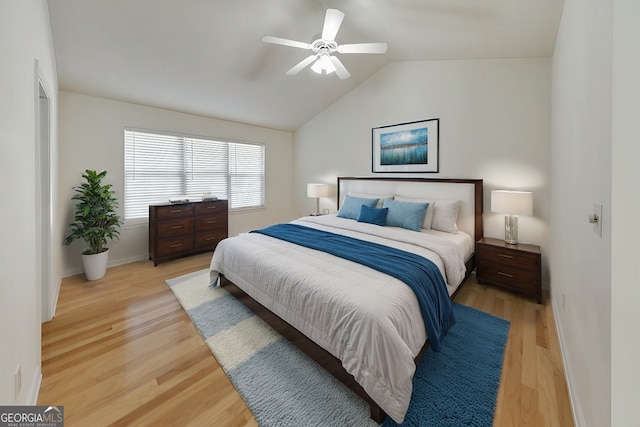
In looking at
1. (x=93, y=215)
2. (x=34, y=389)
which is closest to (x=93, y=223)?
(x=93, y=215)

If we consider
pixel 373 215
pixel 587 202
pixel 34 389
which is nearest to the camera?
pixel 587 202

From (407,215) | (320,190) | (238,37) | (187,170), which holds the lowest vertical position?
(407,215)

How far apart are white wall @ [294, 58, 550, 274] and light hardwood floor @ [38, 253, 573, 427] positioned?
136cm

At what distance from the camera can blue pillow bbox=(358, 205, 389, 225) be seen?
3310mm

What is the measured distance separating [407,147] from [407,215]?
4.16 feet

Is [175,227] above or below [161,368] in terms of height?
above

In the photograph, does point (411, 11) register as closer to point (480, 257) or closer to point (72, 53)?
point (480, 257)

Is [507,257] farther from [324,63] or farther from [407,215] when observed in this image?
[324,63]

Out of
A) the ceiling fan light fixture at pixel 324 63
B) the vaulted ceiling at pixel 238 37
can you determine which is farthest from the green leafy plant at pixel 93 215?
the ceiling fan light fixture at pixel 324 63

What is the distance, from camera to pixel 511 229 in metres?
2.92

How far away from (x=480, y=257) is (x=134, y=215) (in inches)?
190

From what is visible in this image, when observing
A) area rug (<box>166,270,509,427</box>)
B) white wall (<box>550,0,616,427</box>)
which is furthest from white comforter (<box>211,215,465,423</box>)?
white wall (<box>550,0,616,427</box>)

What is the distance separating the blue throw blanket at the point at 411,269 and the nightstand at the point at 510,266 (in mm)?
1236

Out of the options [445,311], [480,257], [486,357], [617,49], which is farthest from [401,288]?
[480,257]
